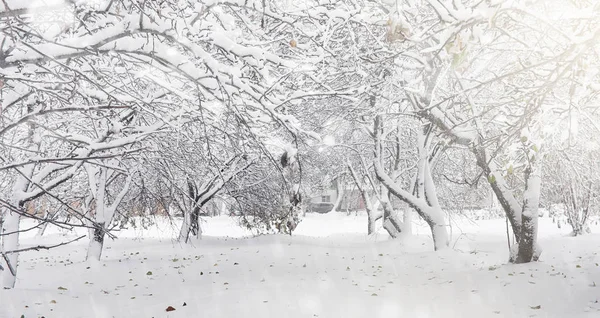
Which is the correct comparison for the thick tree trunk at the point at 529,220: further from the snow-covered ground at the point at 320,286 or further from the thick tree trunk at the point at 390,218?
the thick tree trunk at the point at 390,218

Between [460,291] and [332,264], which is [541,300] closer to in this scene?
[460,291]

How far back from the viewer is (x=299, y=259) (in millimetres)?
11875

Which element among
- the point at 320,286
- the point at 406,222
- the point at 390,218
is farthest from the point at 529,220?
the point at 406,222

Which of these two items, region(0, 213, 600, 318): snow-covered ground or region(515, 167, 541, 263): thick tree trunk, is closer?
region(0, 213, 600, 318): snow-covered ground

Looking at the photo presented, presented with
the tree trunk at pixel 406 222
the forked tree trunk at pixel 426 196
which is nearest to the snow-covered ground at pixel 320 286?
the forked tree trunk at pixel 426 196

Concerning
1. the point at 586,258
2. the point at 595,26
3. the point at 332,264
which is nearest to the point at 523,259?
the point at 586,258

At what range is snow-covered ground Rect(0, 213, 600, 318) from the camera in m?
6.18

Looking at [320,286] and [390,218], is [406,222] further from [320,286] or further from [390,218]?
[320,286]

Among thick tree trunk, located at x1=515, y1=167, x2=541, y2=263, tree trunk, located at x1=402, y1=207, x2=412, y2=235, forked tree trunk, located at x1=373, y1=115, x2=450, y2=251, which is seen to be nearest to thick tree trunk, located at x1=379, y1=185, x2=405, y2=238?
tree trunk, located at x1=402, y1=207, x2=412, y2=235

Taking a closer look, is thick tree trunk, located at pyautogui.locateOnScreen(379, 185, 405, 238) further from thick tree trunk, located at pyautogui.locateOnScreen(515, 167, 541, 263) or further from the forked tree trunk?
thick tree trunk, located at pyautogui.locateOnScreen(515, 167, 541, 263)

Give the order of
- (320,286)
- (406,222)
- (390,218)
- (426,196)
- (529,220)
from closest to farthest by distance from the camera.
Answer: (320,286), (529,220), (426,196), (390,218), (406,222)

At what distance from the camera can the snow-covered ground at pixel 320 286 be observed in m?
6.18

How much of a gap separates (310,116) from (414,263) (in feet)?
14.9

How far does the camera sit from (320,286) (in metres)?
7.84
